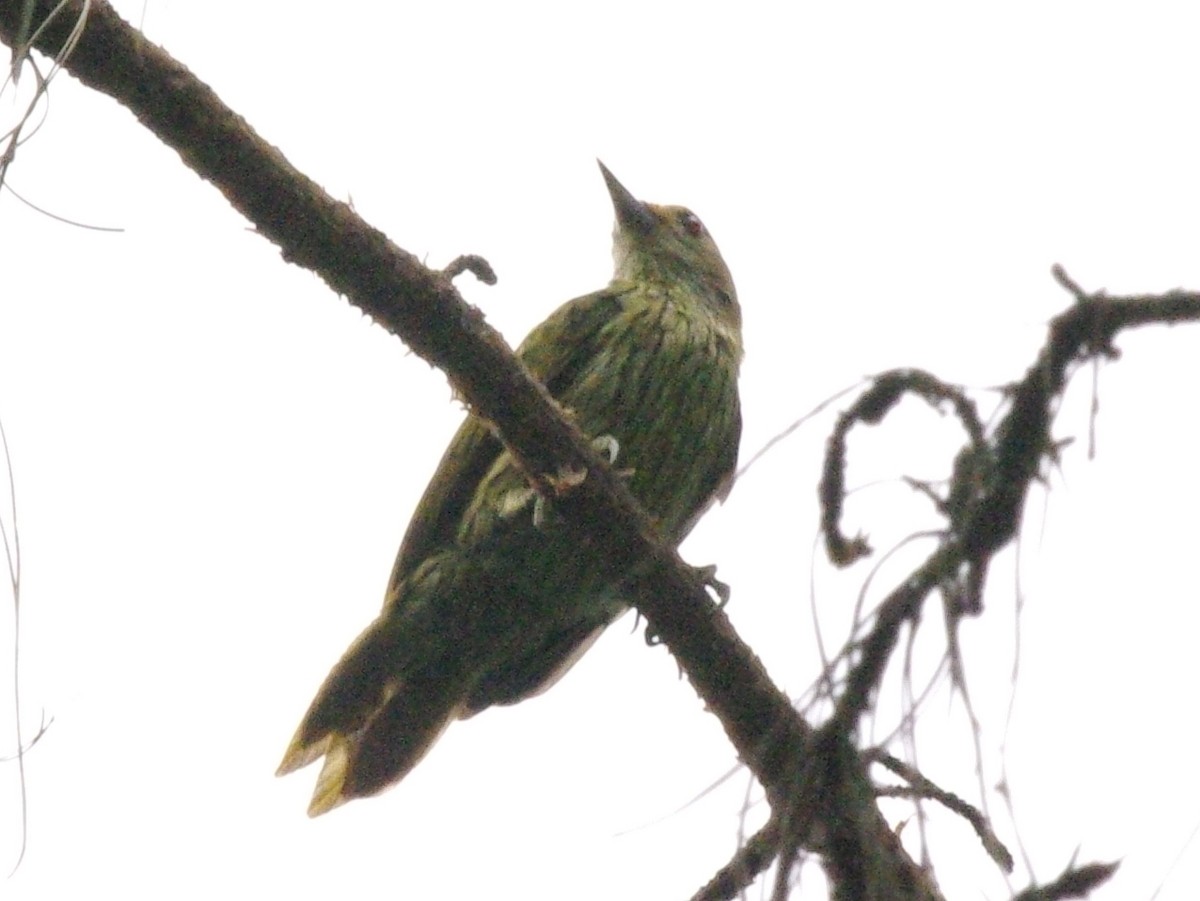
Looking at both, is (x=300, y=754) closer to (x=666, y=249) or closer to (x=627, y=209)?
(x=666, y=249)

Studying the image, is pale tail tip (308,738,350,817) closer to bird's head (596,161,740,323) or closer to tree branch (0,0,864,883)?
tree branch (0,0,864,883)

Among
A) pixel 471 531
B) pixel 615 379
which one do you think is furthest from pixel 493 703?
pixel 615 379

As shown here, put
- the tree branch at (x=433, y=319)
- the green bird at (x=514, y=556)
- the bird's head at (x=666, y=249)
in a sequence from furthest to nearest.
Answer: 1. the bird's head at (x=666, y=249)
2. the green bird at (x=514, y=556)
3. the tree branch at (x=433, y=319)

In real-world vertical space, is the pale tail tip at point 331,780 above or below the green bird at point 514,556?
below

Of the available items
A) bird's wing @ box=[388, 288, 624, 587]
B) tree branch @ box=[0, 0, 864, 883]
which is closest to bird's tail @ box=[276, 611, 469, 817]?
bird's wing @ box=[388, 288, 624, 587]

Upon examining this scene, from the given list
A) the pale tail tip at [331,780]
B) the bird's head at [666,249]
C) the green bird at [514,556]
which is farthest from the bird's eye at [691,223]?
the pale tail tip at [331,780]

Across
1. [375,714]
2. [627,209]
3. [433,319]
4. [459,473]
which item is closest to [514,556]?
[459,473]

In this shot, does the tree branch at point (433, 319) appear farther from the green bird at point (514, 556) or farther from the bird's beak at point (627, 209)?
the bird's beak at point (627, 209)
